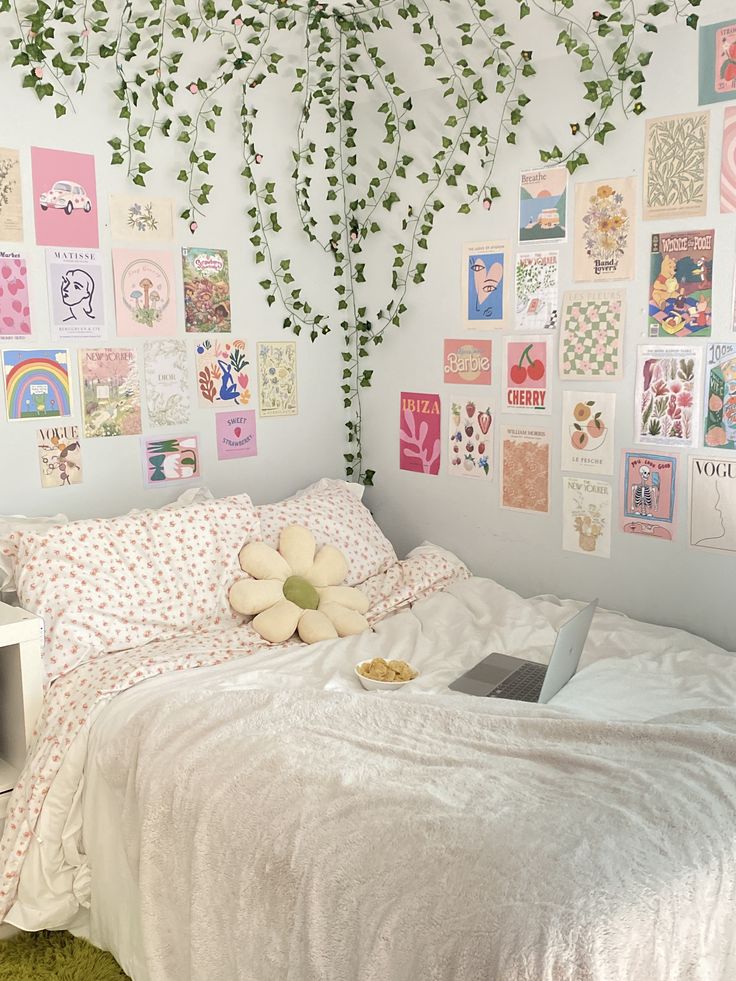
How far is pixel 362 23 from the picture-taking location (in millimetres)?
2963

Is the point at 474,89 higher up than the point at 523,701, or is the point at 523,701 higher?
the point at 474,89

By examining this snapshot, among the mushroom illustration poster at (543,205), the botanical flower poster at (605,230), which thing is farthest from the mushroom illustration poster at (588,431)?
the mushroom illustration poster at (543,205)

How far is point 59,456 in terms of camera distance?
2.62 m

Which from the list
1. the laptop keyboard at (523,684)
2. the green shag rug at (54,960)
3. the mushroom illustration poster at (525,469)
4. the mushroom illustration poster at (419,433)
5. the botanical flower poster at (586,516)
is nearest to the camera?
the green shag rug at (54,960)

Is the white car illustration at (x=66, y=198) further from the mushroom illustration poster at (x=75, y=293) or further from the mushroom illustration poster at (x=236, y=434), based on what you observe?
the mushroom illustration poster at (x=236, y=434)

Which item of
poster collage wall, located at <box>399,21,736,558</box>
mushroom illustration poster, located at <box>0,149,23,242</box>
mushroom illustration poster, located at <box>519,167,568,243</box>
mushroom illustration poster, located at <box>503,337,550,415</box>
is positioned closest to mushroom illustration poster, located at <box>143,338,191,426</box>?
mushroom illustration poster, located at <box>0,149,23,242</box>

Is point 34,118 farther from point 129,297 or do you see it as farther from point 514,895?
point 514,895

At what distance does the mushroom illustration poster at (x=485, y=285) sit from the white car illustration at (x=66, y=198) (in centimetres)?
114

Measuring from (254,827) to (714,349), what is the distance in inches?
64.9

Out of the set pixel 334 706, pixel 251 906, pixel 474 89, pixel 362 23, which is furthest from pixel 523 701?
pixel 362 23

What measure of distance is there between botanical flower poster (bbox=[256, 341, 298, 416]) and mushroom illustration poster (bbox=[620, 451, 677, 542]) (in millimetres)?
1119

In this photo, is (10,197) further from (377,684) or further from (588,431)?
(588,431)

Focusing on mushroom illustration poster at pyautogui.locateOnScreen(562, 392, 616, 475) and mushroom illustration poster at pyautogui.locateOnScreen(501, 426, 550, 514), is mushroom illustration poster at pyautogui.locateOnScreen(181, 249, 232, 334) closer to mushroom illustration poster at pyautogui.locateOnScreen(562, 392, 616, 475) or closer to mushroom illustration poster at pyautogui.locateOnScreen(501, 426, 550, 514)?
mushroom illustration poster at pyautogui.locateOnScreen(501, 426, 550, 514)

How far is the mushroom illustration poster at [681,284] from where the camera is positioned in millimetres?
2438
